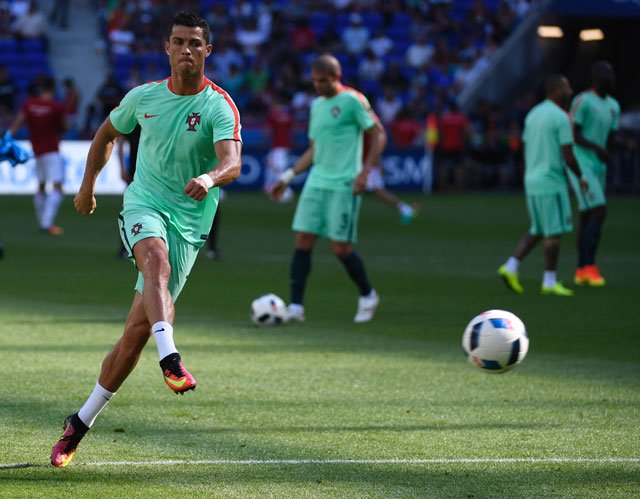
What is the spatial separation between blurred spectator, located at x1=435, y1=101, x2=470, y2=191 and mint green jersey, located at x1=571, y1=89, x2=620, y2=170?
18778 mm

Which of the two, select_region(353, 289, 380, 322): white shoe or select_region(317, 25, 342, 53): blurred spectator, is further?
select_region(317, 25, 342, 53): blurred spectator

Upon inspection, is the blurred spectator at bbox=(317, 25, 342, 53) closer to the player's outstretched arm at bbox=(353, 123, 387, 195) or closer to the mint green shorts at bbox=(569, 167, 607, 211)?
the mint green shorts at bbox=(569, 167, 607, 211)

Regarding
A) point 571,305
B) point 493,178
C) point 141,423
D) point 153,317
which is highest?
point 153,317

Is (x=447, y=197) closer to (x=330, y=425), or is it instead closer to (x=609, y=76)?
(x=609, y=76)

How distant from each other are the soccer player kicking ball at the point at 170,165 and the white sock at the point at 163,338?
0.32 metres

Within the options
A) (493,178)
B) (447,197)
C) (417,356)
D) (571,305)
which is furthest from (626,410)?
(493,178)

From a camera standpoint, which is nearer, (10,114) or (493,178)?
(10,114)

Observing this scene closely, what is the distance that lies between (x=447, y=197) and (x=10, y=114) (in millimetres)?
11143

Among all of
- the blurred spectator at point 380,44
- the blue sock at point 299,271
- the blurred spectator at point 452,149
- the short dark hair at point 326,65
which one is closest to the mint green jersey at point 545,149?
the short dark hair at point 326,65

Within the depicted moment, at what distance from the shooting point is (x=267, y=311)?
38.1 ft

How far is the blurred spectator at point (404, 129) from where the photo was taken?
3419cm

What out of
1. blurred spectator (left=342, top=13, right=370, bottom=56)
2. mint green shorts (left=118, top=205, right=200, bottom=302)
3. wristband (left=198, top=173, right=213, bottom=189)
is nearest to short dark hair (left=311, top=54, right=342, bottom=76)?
mint green shorts (left=118, top=205, right=200, bottom=302)

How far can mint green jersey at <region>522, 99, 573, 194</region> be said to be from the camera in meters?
14.2

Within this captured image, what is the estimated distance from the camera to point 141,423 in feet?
24.1
